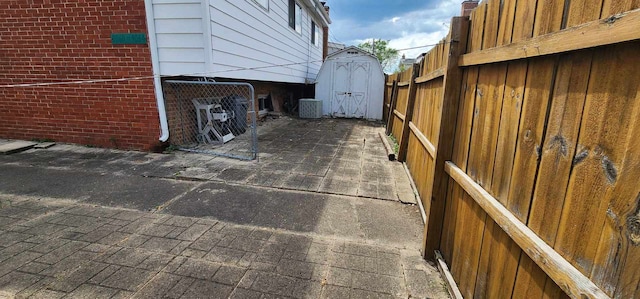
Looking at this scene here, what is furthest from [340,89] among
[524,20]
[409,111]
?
[524,20]

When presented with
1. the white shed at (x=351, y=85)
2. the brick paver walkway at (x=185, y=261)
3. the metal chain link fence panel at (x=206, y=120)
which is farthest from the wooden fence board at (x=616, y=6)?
the white shed at (x=351, y=85)

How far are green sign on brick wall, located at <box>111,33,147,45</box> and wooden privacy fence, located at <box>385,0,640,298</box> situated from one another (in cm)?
489

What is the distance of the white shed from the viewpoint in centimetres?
1155

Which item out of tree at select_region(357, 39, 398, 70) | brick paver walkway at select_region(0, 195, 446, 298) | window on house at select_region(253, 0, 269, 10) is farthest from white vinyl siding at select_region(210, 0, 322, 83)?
tree at select_region(357, 39, 398, 70)

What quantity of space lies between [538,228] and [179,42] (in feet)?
17.6

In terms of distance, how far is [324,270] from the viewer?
2.27m

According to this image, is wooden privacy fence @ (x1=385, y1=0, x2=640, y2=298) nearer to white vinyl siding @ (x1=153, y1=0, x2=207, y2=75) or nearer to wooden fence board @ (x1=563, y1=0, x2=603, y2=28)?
wooden fence board @ (x1=563, y1=0, x2=603, y2=28)

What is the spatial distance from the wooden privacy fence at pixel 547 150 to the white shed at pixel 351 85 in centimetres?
952

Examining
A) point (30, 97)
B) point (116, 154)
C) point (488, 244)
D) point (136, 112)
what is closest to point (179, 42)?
point (136, 112)

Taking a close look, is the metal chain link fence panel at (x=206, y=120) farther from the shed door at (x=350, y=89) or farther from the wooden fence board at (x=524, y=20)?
the shed door at (x=350, y=89)

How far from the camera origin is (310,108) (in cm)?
1133

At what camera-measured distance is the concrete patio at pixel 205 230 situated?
2084 millimetres

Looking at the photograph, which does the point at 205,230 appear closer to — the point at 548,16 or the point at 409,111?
the point at 548,16

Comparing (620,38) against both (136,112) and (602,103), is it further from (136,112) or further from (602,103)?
(136,112)
